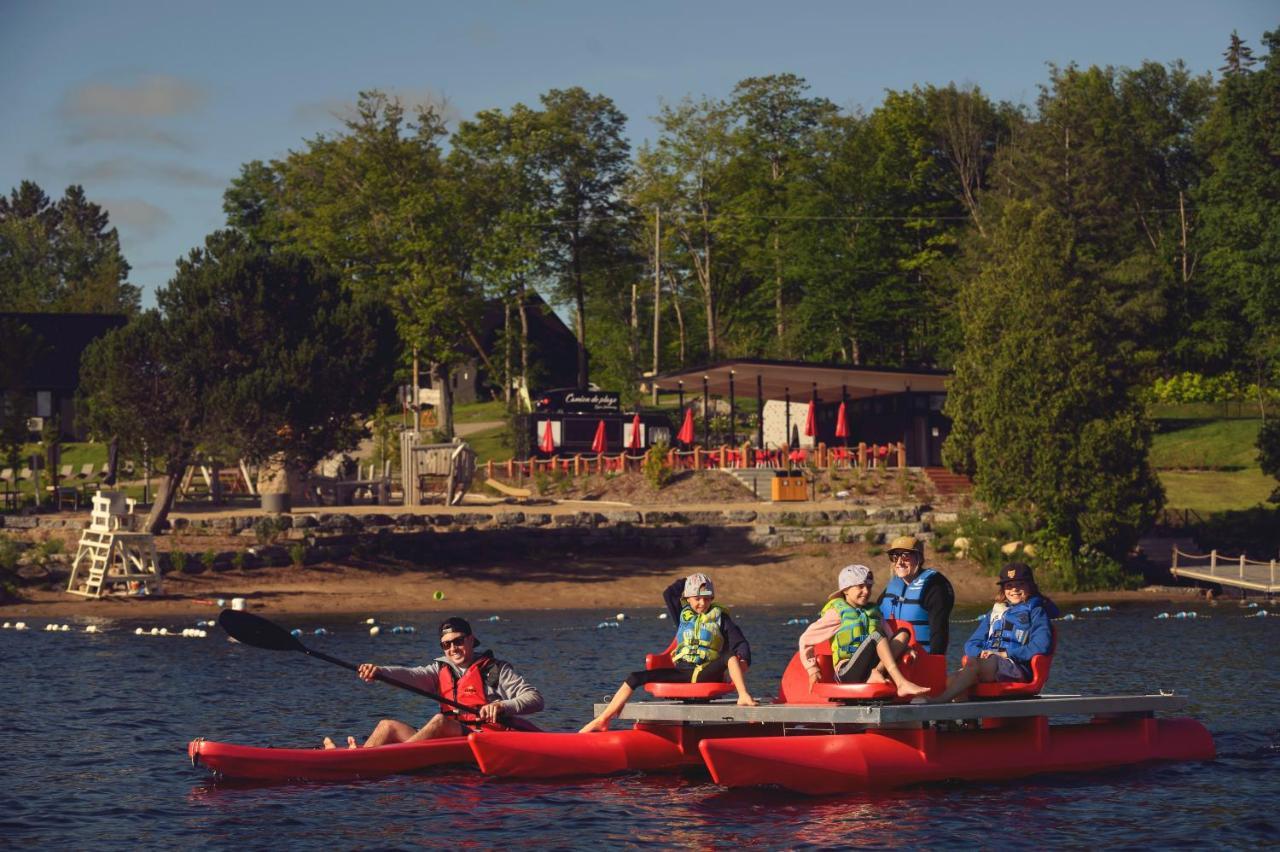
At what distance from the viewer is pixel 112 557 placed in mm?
37344

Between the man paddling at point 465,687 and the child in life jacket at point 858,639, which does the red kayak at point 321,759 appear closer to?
→ the man paddling at point 465,687

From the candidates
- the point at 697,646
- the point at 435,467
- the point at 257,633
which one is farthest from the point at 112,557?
the point at 697,646

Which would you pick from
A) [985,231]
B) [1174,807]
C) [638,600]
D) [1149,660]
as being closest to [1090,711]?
[1174,807]

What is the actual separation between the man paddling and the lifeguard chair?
21.0 metres

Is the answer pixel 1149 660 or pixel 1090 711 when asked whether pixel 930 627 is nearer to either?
pixel 1090 711

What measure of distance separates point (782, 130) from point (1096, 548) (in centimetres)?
4579

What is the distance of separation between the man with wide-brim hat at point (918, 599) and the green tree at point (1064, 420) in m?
24.8

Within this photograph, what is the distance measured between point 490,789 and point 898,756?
4.14m

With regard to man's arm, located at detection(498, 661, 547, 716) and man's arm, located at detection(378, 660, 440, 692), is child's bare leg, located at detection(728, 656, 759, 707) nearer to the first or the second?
man's arm, located at detection(498, 661, 547, 716)

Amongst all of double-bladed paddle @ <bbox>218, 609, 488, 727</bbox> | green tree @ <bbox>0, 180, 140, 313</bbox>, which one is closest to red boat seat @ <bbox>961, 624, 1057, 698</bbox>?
double-bladed paddle @ <bbox>218, 609, 488, 727</bbox>

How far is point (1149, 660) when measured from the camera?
2766 centimetres

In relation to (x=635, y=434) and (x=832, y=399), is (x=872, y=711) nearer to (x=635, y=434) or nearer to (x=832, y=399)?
(x=635, y=434)

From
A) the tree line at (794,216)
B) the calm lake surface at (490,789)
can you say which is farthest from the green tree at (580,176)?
the calm lake surface at (490,789)

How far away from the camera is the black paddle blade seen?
683 inches
